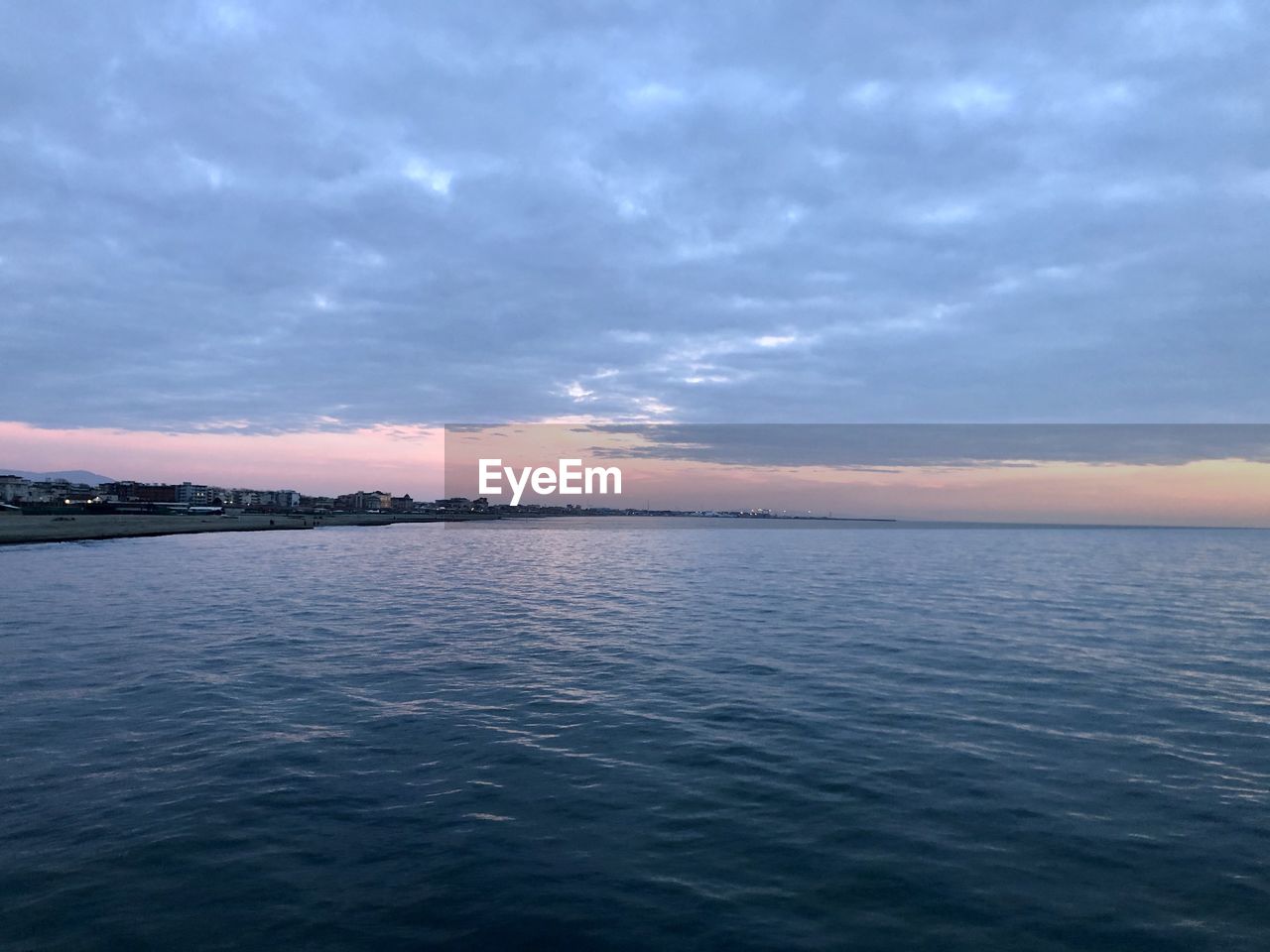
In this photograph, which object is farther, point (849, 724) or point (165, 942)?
point (849, 724)

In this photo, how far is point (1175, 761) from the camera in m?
16.7

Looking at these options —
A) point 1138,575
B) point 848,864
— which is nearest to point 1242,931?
point 848,864

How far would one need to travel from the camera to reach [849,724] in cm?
1923

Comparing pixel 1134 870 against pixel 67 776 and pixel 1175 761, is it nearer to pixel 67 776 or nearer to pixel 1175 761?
pixel 1175 761

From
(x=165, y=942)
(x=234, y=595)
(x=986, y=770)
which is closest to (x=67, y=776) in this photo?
(x=165, y=942)

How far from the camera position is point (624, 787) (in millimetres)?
14664

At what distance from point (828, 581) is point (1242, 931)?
52.0m

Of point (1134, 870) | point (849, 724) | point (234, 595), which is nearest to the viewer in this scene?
point (1134, 870)

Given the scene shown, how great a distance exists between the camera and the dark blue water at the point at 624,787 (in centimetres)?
1003

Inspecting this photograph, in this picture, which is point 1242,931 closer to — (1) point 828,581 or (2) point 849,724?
(2) point 849,724

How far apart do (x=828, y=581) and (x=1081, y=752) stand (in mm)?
44396

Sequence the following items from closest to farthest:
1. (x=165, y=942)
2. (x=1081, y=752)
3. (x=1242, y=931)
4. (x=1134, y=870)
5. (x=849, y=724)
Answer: (x=165, y=942) < (x=1242, y=931) < (x=1134, y=870) < (x=1081, y=752) < (x=849, y=724)

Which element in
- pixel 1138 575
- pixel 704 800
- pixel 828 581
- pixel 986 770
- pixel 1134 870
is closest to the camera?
pixel 1134 870

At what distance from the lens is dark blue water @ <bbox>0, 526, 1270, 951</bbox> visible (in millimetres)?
10031
